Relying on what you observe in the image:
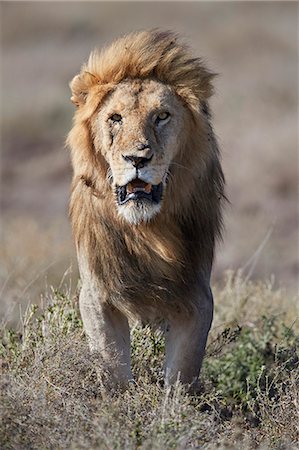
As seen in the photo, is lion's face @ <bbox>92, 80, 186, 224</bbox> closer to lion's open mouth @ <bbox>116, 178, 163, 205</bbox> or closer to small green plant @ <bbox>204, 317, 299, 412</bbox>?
A: lion's open mouth @ <bbox>116, 178, 163, 205</bbox>

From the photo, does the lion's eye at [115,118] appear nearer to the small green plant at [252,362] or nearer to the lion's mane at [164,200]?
the lion's mane at [164,200]

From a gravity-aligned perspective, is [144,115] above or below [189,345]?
above

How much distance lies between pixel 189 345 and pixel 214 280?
4.85 meters

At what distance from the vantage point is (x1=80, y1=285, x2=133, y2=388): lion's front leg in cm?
540

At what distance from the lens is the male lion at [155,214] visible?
526 cm

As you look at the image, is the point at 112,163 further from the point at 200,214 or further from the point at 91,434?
the point at 91,434

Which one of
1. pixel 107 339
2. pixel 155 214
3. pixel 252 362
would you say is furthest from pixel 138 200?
pixel 252 362

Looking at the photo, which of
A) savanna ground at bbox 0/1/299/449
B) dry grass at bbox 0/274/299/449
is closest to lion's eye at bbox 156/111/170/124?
savanna ground at bbox 0/1/299/449

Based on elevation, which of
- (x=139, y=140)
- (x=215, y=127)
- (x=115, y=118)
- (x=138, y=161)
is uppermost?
(x=215, y=127)

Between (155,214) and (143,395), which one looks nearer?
(143,395)

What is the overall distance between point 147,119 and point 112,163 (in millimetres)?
257

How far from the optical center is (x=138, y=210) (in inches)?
199

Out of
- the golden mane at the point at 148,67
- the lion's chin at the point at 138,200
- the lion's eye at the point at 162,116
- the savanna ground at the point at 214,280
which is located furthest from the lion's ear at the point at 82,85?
the savanna ground at the point at 214,280

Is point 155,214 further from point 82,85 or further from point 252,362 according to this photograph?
point 252,362
